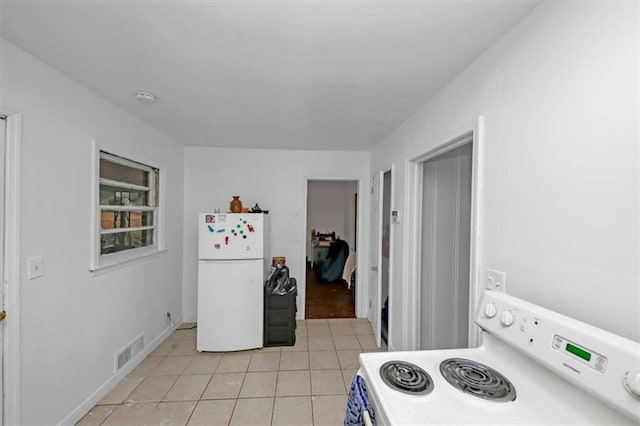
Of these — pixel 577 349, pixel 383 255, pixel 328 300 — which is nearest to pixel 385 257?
pixel 383 255

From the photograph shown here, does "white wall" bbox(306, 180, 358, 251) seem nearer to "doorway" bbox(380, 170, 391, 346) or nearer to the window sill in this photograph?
"doorway" bbox(380, 170, 391, 346)

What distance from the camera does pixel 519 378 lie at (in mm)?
1024

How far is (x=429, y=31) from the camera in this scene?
123 centimetres

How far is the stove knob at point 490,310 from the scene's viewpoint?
1.11 meters

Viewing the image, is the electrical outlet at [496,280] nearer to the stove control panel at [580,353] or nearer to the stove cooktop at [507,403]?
the stove cooktop at [507,403]

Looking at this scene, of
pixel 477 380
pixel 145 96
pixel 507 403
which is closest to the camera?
pixel 507 403

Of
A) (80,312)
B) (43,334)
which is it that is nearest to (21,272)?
(43,334)

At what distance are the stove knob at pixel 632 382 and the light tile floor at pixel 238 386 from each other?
1697 millimetres

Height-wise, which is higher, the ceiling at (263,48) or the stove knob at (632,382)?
the ceiling at (263,48)

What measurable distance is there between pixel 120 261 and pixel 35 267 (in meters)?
0.72

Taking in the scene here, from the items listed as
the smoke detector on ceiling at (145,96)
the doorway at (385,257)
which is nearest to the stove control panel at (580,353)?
the doorway at (385,257)

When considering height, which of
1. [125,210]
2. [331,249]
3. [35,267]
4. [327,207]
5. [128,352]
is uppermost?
[327,207]

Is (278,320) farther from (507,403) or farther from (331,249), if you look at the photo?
(331,249)

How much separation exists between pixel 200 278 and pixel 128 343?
2.53ft
